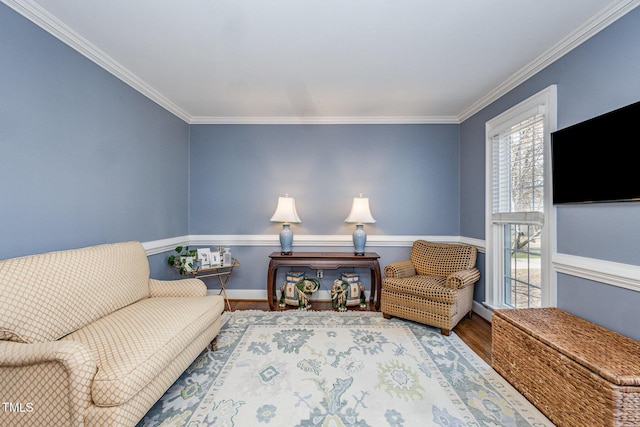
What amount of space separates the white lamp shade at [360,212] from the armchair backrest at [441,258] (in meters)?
0.71

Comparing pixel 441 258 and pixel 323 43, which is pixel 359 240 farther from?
A: pixel 323 43

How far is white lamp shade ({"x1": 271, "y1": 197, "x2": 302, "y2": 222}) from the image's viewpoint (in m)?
3.42

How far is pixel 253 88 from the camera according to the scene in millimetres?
2805

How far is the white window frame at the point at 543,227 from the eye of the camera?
2143mm

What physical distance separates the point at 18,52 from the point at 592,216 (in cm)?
392

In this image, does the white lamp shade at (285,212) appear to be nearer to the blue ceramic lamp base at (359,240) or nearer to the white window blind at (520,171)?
the blue ceramic lamp base at (359,240)

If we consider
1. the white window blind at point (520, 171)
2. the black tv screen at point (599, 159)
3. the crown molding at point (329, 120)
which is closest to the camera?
the black tv screen at point (599, 159)

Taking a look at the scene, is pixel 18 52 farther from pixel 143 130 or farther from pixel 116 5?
pixel 143 130

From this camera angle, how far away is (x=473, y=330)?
9.07 ft

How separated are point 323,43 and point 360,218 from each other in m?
2.00

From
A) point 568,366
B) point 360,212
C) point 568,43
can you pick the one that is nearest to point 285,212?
point 360,212

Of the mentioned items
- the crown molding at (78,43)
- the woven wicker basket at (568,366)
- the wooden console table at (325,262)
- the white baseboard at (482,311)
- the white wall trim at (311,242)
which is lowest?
the white baseboard at (482,311)

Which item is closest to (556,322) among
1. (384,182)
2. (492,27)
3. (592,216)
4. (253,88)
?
(592,216)

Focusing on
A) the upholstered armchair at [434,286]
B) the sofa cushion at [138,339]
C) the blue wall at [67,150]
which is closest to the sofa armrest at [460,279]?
the upholstered armchair at [434,286]
